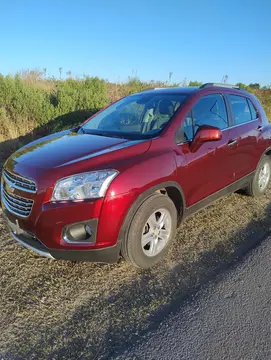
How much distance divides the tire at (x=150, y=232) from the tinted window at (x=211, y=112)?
43.4 inches

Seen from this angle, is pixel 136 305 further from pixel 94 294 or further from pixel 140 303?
pixel 94 294

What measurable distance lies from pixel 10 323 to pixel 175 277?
4.87 feet

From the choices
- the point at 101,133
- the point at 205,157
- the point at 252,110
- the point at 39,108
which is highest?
the point at 252,110

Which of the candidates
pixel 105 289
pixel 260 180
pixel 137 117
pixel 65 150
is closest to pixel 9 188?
pixel 65 150

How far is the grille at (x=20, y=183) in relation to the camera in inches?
104

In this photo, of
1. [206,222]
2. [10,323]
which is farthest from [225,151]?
[10,323]

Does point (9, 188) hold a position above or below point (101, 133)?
below

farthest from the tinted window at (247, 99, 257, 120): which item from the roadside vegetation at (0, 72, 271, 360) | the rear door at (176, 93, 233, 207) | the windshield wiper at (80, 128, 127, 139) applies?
the windshield wiper at (80, 128, 127, 139)

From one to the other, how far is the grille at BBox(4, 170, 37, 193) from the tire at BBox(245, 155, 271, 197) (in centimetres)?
343

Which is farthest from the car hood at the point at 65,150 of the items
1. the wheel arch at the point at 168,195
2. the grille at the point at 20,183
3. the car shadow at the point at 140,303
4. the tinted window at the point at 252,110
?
the tinted window at the point at 252,110

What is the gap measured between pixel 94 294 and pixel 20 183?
3.94ft

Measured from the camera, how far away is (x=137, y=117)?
3.74 metres

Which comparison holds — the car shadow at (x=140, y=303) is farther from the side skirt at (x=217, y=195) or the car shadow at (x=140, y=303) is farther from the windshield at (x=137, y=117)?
the windshield at (x=137, y=117)

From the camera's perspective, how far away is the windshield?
11.1ft
